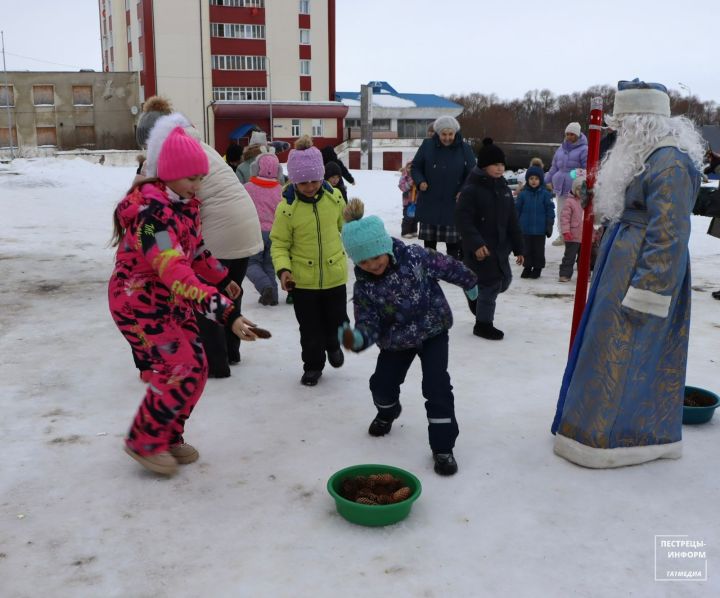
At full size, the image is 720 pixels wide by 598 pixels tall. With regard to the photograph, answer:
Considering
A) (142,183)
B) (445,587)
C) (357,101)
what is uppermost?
(357,101)

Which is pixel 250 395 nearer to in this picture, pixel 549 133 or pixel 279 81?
pixel 279 81

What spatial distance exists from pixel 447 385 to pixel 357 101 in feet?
182

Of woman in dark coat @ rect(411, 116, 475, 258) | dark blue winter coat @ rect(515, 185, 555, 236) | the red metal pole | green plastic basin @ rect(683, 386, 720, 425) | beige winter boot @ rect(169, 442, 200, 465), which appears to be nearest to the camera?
beige winter boot @ rect(169, 442, 200, 465)

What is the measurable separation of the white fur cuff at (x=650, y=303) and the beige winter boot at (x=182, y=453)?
2.43 metres

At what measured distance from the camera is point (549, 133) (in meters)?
73.2

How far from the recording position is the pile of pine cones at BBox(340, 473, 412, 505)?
10.7 ft

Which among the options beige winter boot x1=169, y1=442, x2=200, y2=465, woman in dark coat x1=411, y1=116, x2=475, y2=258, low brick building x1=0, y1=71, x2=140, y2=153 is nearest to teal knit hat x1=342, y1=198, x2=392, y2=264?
beige winter boot x1=169, y1=442, x2=200, y2=465

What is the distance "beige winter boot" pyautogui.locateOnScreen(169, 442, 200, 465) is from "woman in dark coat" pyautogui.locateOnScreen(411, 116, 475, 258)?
5.11 m

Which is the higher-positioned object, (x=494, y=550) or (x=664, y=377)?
(x=664, y=377)

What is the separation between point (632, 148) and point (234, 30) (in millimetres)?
47049

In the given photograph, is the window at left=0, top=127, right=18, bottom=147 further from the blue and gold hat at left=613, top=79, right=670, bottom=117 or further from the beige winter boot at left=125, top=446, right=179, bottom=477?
the blue and gold hat at left=613, top=79, right=670, bottom=117

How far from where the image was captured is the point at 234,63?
4662 cm

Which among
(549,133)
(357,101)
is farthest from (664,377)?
(549,133)

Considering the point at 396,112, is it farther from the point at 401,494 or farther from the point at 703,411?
the point at 401,494
